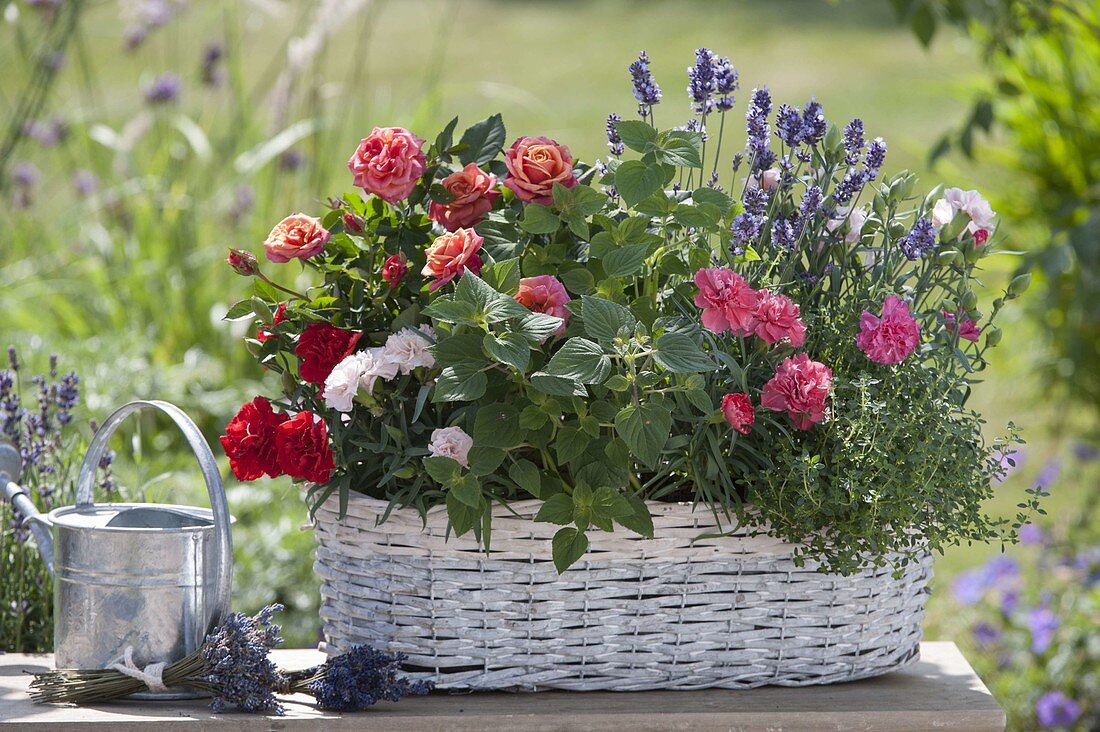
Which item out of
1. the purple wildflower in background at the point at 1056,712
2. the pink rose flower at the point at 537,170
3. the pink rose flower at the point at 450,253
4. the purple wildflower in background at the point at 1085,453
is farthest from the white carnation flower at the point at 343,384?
the purple wildflower in background at the point at 1085,453

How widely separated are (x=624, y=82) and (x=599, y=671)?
20.5 feet

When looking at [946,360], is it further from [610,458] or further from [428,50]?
[428,50]

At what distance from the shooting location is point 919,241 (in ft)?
3.56

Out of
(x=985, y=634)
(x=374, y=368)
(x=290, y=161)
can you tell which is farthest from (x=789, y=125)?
(x=290, y=161)

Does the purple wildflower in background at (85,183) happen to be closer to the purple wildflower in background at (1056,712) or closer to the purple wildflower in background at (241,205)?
the purple wildflower in background at (241,205)

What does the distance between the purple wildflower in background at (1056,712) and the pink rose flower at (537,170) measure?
1596 millimetres

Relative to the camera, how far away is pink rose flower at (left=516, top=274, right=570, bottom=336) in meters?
1.04

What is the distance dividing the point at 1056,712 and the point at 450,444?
163 cm

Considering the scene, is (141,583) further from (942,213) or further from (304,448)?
(942,213)

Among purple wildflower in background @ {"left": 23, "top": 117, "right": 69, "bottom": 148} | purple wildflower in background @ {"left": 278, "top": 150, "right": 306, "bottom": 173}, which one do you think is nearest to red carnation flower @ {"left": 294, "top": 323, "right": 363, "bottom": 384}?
purple wildflower in background @ {"left": 278, "top": 150, "right": 306, "bottom": 173}

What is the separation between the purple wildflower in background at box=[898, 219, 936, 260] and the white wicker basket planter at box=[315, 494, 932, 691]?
11.9 inches

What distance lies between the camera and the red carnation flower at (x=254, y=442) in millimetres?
1076

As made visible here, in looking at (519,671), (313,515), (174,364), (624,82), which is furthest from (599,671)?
(624,82)

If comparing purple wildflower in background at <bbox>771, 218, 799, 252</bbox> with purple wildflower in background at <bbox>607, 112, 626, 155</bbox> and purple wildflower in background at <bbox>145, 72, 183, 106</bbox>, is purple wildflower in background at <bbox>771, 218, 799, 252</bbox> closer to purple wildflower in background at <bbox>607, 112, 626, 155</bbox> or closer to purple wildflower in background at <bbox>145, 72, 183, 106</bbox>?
purple wildflower in background at <bbox>607, 112, 626, 155</bbox>
